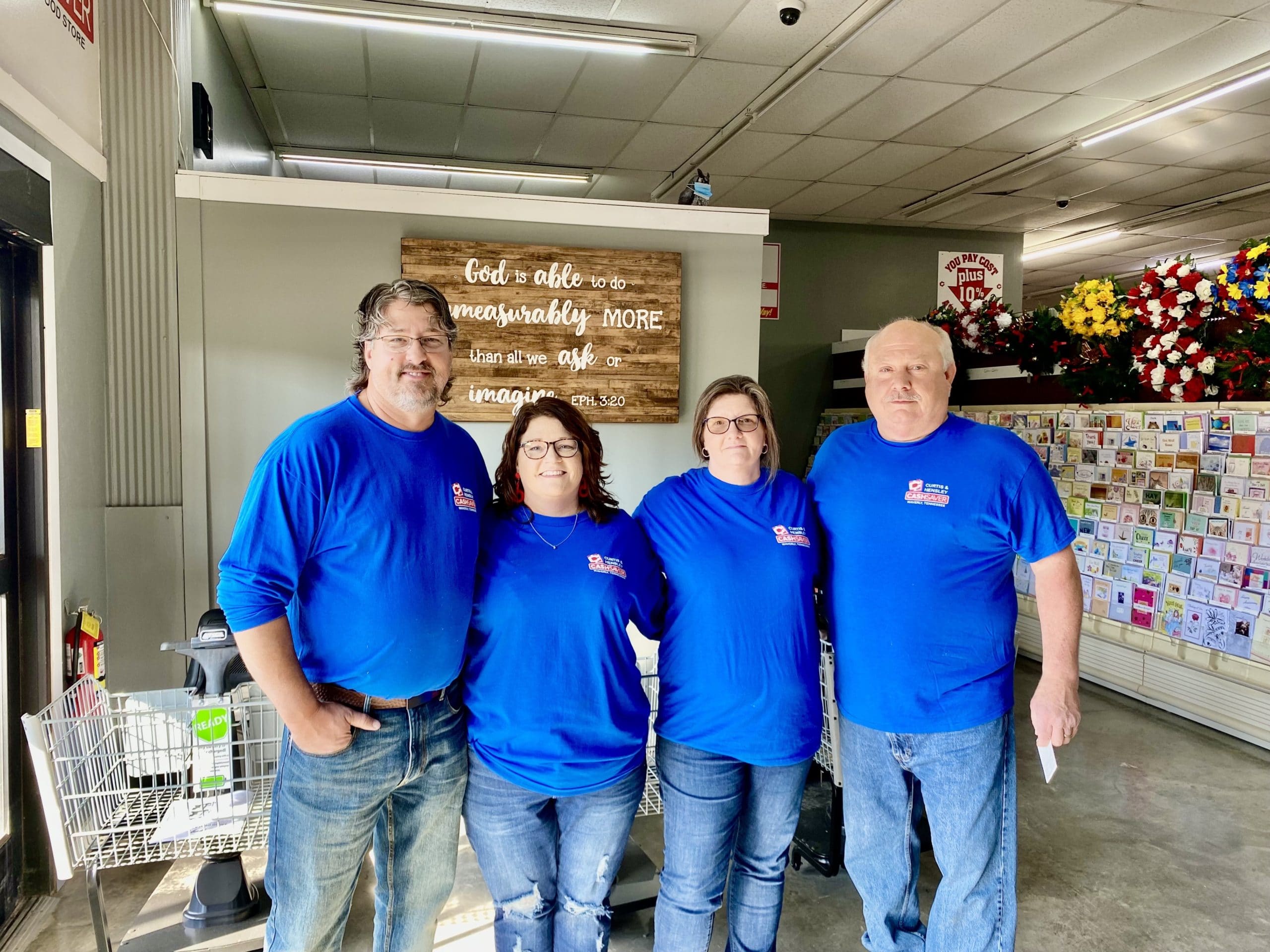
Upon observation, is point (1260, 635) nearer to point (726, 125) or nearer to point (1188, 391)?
point (1188, 391)

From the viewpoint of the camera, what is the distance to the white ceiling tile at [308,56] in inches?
192

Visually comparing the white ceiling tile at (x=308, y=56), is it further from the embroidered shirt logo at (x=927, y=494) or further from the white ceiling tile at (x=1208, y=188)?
the white ceiling tile at (x=1208, y=188)

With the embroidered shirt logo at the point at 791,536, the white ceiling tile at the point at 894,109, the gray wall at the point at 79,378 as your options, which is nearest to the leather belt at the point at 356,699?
the embroidered shirt logo at the point at 791,536

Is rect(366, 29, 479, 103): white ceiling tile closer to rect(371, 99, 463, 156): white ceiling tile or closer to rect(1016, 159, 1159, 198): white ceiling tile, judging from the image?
rect(371, 99, 463, 156): white ceiling tile

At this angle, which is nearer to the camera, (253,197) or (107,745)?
(107,745)

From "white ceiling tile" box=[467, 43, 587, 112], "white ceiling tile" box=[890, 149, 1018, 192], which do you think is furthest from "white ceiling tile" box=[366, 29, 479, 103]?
"white ceiling tile" box=[890, 149, 1018, 192]

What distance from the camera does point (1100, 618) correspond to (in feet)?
17.7

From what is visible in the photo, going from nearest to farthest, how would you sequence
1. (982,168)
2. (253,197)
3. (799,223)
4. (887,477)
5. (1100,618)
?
(887,477)
(253,197)
(1100,618)
(982,168)
(799,223)

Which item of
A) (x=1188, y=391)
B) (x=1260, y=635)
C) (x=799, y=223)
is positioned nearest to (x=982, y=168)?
(x=799, y=223)

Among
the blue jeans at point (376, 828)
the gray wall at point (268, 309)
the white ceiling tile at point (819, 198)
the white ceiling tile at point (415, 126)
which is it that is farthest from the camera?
the white ceiling tile at point (819, 198)

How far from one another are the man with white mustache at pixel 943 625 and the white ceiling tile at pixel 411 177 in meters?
6.76

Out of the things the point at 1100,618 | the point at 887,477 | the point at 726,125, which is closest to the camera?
the point at 887,477

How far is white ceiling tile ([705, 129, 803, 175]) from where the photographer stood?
257 inches

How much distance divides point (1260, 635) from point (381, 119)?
6608mm
